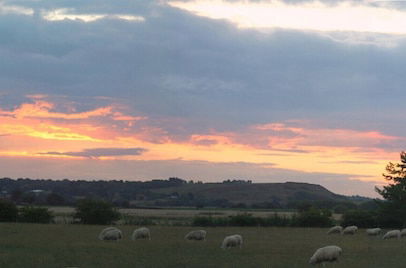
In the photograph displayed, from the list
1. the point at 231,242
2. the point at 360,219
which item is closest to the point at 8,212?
the point at 360,219

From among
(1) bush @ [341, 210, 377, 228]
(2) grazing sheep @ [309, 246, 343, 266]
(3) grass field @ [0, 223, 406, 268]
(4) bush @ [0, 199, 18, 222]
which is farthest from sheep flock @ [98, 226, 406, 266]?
(4) bush @ [0, 199, 18, 222]

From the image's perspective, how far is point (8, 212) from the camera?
71.4m

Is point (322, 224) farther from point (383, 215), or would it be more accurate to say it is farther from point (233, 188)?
point (233, 188)

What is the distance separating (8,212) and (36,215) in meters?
3.70

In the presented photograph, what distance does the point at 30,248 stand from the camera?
117 feet

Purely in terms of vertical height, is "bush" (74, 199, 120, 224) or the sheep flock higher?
"bush" (74, 199, 120, 224)

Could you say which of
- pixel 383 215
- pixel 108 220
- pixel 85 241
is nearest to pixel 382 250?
pixel 85 241

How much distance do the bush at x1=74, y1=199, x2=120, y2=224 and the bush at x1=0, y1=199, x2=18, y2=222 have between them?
645cm

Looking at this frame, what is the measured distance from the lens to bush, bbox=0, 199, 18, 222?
2803 inches

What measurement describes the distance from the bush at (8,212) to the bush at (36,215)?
4.20 ft

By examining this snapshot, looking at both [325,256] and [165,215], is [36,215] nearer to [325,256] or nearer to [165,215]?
[165,215]

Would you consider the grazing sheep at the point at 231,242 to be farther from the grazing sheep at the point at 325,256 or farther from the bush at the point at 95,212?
the bush at the point at 95,212

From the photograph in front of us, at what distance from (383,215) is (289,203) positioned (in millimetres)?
79282

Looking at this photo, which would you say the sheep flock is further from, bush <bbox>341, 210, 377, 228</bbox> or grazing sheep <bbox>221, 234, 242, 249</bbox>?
bush <bbox>341, 210, 377, 228</bbox>
